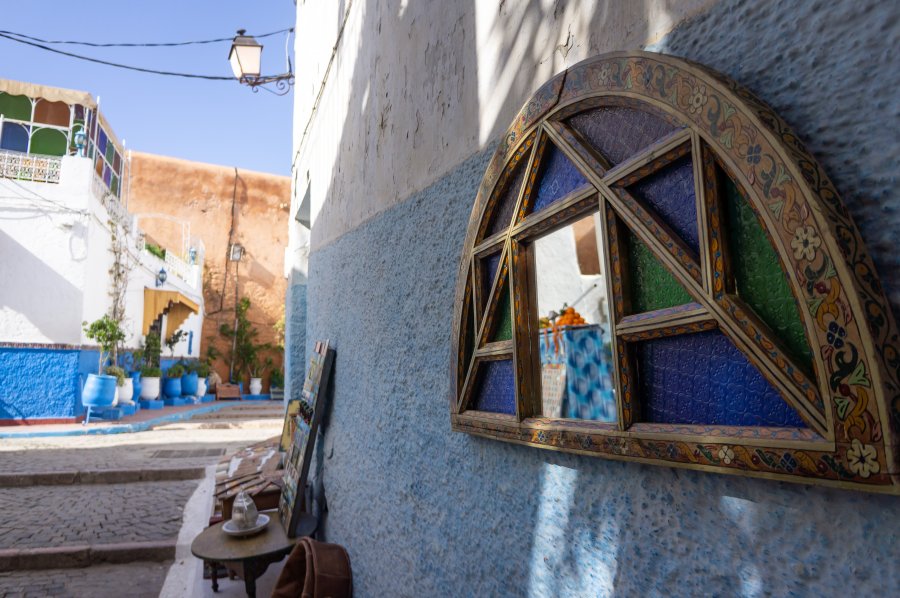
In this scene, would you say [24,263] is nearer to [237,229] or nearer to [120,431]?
[120,431]

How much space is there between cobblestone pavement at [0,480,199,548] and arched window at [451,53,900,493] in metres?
4.95

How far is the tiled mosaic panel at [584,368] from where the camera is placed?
295cm

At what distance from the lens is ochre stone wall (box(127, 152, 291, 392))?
74.0 feet

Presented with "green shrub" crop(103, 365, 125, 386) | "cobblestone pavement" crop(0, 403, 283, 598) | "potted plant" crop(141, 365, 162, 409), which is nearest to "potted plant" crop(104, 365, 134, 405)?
"green shrub" crop(103, 365, 125, 386)

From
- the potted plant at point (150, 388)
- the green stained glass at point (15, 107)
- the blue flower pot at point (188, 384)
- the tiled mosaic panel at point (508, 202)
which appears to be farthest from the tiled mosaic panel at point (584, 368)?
the blue flower pot at point (188, 384)

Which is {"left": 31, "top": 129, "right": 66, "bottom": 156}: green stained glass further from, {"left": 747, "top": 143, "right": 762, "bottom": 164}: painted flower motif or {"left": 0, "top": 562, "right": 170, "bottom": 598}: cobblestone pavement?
{"left": 747, "top": 143, "right": 762, "bottom": 164}: painted flower motif

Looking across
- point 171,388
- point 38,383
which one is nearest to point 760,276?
point 38,383

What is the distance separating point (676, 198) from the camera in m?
1.02

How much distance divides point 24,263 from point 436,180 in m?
12.1

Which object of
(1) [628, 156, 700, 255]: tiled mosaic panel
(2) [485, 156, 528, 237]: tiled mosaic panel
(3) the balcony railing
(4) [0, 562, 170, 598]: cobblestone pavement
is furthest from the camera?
(3) the balcony railing

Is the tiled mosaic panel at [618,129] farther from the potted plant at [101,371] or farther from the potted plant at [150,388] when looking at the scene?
the potted plant at [150,388]

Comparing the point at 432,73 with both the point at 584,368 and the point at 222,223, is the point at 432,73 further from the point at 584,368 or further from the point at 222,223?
the point at 222,223

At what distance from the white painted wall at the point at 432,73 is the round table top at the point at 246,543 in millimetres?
1947

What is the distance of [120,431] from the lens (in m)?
10.8
